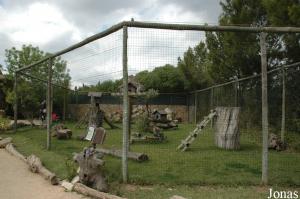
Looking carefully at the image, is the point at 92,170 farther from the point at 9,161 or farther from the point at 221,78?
the point at 221,78

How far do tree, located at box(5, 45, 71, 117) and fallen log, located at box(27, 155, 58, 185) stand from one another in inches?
326

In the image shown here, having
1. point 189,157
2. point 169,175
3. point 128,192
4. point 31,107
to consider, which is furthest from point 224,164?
point 31,107

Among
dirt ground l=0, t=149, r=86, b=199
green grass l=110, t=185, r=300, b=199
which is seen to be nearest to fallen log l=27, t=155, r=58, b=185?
dirt ground l=0, t=149, r=86, b=199

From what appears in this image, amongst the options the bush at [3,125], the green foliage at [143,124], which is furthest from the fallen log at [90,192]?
the bush at [3,125]

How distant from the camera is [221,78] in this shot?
20.8 m

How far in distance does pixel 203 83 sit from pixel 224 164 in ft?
53.7

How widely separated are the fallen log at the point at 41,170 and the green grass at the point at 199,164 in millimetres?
217

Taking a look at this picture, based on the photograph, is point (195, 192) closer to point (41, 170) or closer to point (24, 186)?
point (24, 186)

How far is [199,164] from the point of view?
917 centimetres

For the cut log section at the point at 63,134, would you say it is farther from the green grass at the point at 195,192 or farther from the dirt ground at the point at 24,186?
the green grass at the point at 195,192

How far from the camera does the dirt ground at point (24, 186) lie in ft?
23.4

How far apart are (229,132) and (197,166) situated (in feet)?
11.6

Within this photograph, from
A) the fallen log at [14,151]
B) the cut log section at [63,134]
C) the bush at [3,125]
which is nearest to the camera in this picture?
the fallen log at [14,151]

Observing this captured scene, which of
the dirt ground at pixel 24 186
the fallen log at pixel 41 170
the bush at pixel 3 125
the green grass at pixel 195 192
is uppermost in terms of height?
the bush at pixel 3 125
